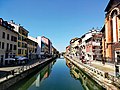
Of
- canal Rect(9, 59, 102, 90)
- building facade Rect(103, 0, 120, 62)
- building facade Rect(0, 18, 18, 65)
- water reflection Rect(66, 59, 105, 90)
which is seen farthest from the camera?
building facade Rect(0, 18, 18, 65)

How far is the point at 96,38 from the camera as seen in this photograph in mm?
57531

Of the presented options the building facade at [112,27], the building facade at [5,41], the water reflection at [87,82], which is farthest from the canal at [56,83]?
the building facade at [5,41]

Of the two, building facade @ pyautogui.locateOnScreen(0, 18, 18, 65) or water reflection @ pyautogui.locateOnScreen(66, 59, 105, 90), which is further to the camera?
building facade @ pyautogui.locateOnScreen(0, 18, 18, 65)

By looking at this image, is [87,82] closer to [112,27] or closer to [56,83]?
[56,83]

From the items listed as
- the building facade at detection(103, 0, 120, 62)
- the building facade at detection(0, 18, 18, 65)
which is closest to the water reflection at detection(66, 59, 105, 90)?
the building facade at detection(103, 0, 120, 62)

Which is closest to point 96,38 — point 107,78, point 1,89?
point 107,78

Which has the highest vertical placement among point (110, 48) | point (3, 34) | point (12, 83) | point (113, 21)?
point (113, 21)

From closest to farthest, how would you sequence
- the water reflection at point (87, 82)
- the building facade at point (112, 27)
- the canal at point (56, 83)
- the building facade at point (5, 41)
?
the water reflection at point (87, 82) → the canal at point (56, 83) → the building facade at point (112, 27) → the building facade at point (5, 41)

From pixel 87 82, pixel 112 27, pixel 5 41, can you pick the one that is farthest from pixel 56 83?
pixel 112 27

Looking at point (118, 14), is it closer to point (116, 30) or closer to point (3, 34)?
point (116, 30)

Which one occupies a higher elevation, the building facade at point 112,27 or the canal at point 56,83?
the building facade at point 112,27

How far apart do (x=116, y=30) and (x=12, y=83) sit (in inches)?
946

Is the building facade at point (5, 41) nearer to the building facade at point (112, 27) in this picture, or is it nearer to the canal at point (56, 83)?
the canal at point (56, 83)

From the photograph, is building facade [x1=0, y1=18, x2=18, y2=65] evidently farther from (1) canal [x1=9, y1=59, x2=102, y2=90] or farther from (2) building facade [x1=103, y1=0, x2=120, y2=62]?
(2) building facade [x1=103, y1=0, x2=120, y2=62]
